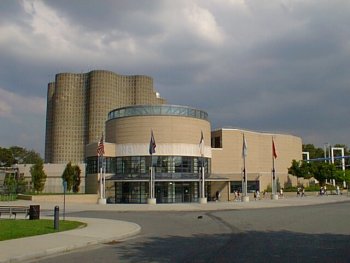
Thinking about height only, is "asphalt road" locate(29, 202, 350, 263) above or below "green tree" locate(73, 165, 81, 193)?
below

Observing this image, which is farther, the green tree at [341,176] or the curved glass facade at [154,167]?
the green tree at [341,176]

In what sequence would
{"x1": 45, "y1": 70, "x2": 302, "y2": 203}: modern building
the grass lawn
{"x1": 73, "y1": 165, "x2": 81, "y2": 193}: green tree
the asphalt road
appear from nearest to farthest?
the asphalt road → the grass lawn → {"x1": 45, "y1": 70, "x2": 302, "y2": 203}: modern building → {"x1": 73, "y1": 165, "x2": 81, "y2": 193}: green tree

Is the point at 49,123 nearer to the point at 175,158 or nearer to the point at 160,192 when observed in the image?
the point at 175,158

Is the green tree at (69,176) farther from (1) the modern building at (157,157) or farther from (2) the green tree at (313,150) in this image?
(2) the green tree at (313,150)

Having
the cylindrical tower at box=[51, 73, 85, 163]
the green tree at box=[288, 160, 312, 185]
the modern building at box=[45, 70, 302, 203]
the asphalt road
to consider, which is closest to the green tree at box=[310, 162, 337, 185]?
the green tree at box=[288, 160, 312, 185]

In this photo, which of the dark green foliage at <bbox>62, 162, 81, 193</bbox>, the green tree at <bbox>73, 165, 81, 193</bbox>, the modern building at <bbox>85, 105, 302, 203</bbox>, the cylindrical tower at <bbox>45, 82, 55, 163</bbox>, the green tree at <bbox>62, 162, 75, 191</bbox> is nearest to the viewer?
the modern building at <bbox>85, 105, 302, 203</bbox>

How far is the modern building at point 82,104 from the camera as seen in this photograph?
138m

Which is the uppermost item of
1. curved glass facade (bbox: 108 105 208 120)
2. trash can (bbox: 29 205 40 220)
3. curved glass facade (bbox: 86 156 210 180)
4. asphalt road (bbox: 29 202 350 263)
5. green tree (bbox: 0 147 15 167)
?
curved glass facade (bbox: 108 105 208 120)

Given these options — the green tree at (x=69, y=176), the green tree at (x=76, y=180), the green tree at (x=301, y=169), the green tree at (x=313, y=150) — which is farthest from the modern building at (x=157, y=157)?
the green tree at (x=313, y=150)

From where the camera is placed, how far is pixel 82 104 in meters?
143

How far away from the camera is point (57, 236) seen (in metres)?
16.5

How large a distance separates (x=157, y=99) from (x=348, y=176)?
2930 inches

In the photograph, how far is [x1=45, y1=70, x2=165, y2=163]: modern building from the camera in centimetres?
13762

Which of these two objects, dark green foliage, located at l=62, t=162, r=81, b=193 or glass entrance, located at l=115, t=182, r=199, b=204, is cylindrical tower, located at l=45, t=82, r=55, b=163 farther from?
glass entrance, located at l=115, t=182, r=199, b=204
